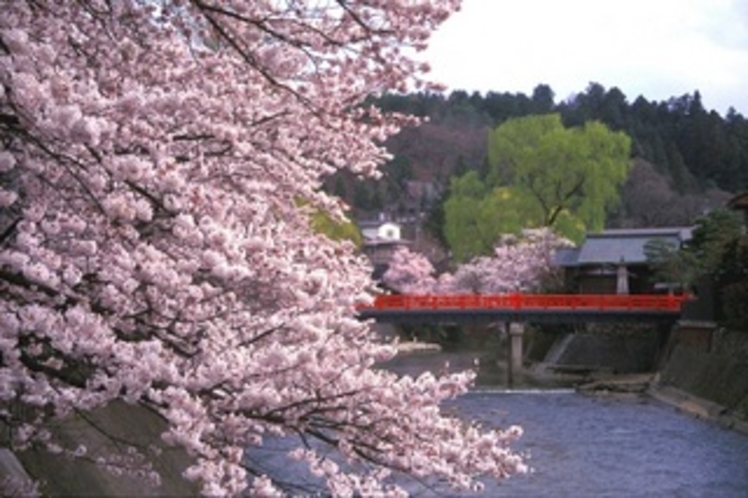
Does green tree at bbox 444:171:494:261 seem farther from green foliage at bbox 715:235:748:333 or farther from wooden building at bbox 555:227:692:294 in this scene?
green foliage at bbox 715:235:748:333

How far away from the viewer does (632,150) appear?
267 feet

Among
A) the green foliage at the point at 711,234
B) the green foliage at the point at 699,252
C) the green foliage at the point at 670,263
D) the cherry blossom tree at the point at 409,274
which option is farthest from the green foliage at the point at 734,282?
the cherry blossom tree at the point at 409,274

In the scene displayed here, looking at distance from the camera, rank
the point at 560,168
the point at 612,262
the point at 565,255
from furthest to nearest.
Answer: the point at 565,255 < the point at 560,168 < the point at 612,262

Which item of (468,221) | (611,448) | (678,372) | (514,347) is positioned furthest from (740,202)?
(468,221)

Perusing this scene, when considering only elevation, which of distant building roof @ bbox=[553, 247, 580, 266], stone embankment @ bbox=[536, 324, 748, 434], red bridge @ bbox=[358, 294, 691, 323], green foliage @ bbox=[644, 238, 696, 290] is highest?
distant building roof @ bbox=[553, 247, 580, 266]

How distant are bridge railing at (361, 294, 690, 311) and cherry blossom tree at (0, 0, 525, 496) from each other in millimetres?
30639

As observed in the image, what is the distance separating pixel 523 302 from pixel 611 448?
1734cm

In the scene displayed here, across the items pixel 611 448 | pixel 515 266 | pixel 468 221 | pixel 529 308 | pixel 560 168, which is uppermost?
pixel 560 168

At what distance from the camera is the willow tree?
152 ft

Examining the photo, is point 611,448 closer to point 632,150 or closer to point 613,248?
point 613,248

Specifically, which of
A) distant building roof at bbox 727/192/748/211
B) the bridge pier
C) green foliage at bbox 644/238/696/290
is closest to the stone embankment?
the bridge pier

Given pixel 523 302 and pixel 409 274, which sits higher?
pixel 409 274

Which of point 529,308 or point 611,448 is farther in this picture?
point 529,308

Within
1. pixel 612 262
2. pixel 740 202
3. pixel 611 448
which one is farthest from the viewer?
pixel 612 262
